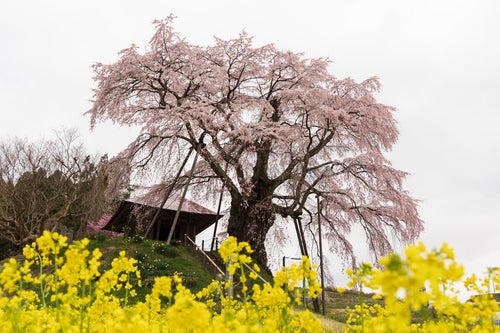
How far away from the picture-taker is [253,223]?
736 inches

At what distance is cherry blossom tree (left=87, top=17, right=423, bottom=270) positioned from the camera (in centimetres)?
1808

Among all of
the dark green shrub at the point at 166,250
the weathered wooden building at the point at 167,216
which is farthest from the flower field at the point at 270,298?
the weathered wooden building at the point at 167,216

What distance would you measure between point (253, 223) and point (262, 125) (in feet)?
13.1

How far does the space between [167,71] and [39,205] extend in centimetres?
1133

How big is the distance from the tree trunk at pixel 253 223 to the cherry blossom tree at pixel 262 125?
0.04 metres

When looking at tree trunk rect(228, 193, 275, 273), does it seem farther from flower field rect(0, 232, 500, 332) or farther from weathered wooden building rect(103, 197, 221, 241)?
flower field rect(0, 232, 500, 332)

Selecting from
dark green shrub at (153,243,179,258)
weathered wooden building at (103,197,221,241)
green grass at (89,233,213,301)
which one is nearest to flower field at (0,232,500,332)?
green grass at (89,233,213,301)

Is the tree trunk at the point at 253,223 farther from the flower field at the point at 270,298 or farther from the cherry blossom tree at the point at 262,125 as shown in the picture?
the flower field at the point at 270,298

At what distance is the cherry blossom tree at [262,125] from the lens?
59.3ft

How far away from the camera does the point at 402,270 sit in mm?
1210

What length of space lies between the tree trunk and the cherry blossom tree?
4 cm

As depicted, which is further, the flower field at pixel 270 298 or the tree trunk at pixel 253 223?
the tree trunk at pixel 253 223

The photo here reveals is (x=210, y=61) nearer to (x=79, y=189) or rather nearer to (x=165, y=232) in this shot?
(x=79, y=189)

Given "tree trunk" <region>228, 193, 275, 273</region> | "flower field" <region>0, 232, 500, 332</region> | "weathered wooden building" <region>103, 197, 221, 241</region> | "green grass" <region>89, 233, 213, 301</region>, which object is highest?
"weathered wooden building" <region>103, 197, 221, 241</region>
